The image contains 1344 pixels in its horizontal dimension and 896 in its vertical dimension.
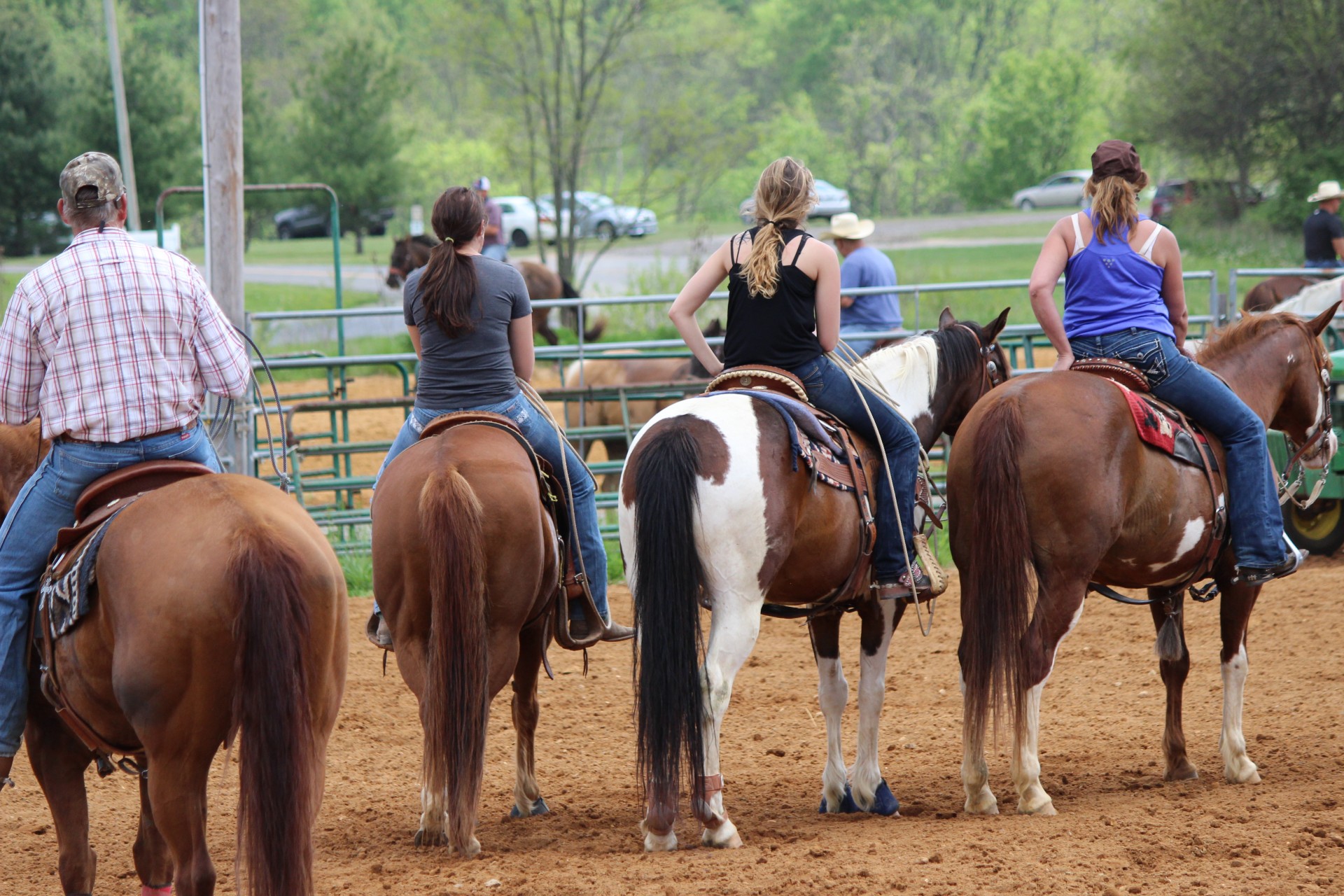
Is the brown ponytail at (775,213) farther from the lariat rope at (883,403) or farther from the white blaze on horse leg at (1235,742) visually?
the white blaze on horse leg at (1235,742)

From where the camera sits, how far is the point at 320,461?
13.2 meters

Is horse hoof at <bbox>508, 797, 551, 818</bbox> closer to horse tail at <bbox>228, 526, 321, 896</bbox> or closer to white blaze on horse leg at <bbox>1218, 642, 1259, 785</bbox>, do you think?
horse tail at <bbox>228, 526, 321, 896</bbox>

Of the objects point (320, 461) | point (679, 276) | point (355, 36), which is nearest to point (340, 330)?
point (320, 461)

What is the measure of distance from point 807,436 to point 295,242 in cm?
3971

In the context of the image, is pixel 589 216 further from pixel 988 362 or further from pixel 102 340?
pixel 102 340

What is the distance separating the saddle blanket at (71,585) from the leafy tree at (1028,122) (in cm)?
4162

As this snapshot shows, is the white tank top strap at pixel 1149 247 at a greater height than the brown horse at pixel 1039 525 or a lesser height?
greater

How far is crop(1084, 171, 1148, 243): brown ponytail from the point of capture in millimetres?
5000

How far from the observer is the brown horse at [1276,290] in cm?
1224

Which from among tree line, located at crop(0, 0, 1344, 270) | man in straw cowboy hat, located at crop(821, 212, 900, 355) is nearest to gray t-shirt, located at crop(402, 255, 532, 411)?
man in straw cowboy hat, located at crop(821, 212, 900, 355)

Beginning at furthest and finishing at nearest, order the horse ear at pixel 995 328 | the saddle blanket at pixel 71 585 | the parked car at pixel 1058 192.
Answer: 1. the parked car at pixel 1058 192
2. the horse ear at pixel 995 328
3. the saddle blanket at pixel 71 585

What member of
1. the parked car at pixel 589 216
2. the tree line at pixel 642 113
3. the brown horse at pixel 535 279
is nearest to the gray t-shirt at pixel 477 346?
the brown horse at pixel 535 279

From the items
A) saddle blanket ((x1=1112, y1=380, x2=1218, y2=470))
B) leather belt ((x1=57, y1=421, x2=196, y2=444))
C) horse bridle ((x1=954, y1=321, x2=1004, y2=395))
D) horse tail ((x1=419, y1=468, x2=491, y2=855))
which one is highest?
horse bridle ((x1=954, y1=321, x2=1004, y2=395))

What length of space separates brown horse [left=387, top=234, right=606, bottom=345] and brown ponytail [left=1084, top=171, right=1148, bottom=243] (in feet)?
28.0
